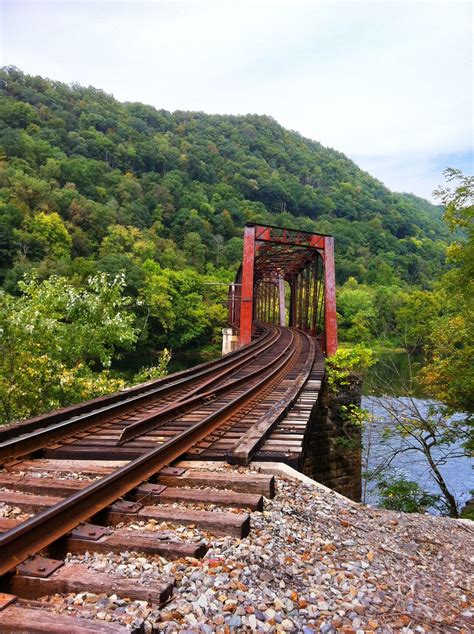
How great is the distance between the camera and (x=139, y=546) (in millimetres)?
2572

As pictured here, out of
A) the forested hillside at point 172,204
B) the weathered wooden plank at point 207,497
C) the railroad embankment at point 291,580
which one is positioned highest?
the forested hillside at point 172,204

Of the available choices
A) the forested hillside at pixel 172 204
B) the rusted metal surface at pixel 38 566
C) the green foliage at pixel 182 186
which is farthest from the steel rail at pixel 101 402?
the green foliage at pixel 182 186

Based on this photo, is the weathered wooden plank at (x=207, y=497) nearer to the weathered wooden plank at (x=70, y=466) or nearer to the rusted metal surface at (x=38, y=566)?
the weathered wooden plank at (x=70, y=466)

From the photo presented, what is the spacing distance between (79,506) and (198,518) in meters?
0.73

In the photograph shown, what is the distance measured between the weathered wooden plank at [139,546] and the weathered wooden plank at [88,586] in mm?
302

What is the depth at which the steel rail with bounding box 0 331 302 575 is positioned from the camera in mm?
2383

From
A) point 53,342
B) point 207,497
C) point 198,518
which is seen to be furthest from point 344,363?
point 198,518

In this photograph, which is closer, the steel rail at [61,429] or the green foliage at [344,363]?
the steel rail at [61,429]

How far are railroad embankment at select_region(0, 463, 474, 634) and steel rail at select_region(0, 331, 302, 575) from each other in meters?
0.24

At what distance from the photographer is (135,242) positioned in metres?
A: 74.4

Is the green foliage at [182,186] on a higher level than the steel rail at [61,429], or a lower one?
higher

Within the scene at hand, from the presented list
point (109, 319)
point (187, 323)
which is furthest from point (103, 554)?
point (187, 323)

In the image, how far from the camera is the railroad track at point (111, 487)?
7.51 feet

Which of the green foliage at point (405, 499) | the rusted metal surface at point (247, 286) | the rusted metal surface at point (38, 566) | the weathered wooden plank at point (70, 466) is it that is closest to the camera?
the rusted metal surface at point (38, 566)
